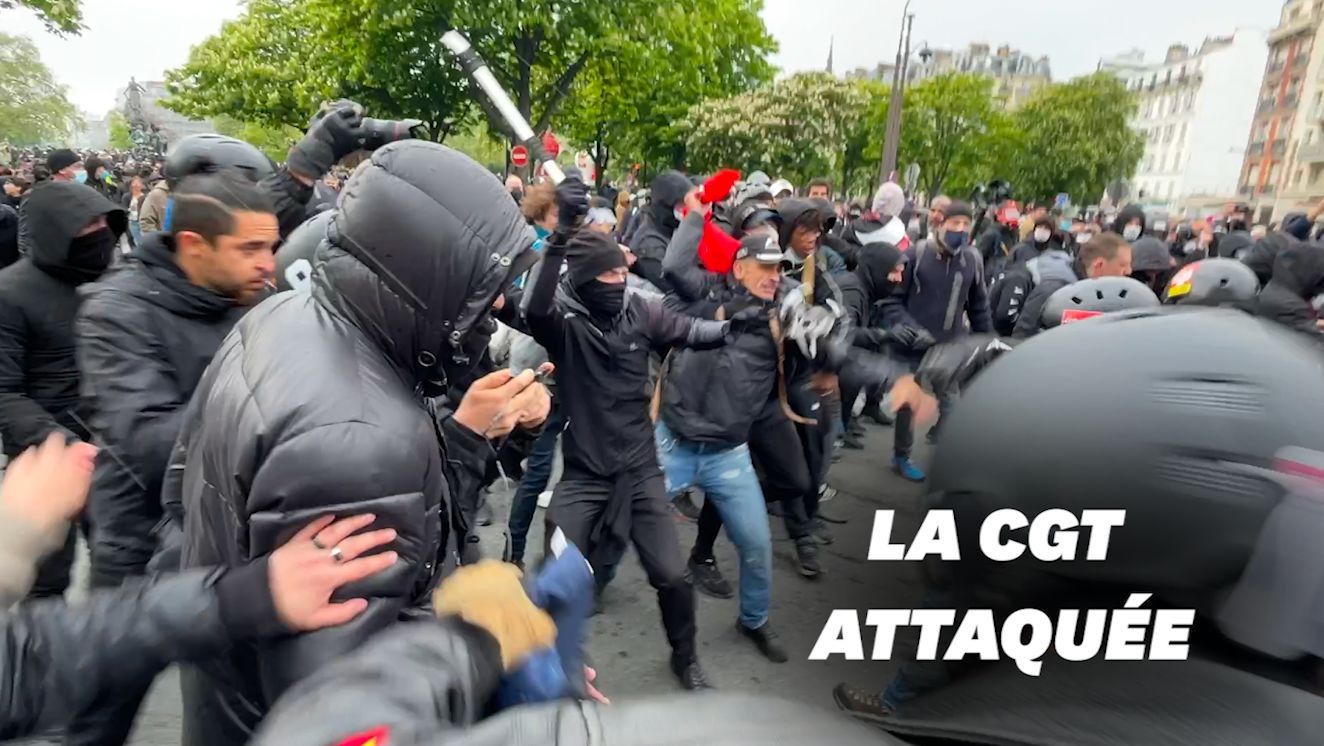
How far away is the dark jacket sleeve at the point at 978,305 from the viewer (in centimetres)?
567

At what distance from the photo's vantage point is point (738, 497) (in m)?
3.62

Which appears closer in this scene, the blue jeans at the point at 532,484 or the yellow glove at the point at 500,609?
the yellow glove at the point at 500,609

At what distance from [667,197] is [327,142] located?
3018mm

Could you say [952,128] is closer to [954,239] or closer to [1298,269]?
[954,239]

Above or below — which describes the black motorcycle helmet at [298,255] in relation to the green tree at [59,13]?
below

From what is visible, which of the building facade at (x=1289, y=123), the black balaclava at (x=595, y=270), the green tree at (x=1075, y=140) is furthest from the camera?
the building facade at (x=1289, y=123)

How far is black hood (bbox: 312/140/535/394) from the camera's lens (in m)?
1.39

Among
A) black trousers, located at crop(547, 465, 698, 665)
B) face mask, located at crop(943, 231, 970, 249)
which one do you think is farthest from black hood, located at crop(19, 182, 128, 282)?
face mask, located at crop(943, 231, 970, 249)

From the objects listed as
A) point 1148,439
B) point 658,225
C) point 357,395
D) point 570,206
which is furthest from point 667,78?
point 1148,439

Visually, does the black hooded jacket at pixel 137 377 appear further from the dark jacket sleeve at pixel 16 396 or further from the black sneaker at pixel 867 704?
the black sneaker at pixel 867 704

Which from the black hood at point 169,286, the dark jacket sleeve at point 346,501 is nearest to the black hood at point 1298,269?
the dark jacket sleeve at point 346,501

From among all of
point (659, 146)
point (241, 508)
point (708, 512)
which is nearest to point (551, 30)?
point (659, 146)

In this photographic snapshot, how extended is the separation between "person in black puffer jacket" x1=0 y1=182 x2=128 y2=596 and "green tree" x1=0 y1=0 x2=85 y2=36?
478 inches

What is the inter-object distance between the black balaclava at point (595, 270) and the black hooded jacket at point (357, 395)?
1.65 m
